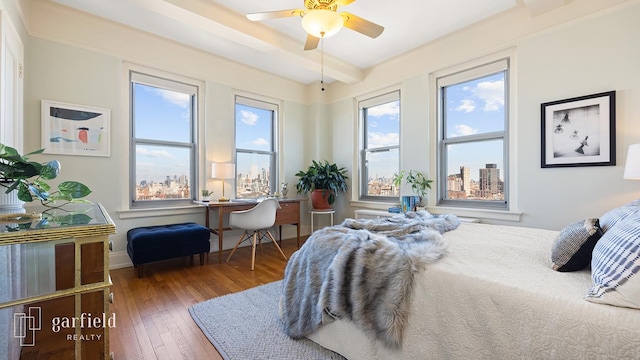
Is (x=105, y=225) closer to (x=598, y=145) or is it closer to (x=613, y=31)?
(x=598, y=145)

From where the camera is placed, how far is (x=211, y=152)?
3984 mm

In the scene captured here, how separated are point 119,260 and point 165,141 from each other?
1.56 m

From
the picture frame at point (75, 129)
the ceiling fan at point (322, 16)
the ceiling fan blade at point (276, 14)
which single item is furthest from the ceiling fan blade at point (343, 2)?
the picture frame at point (75, 129)

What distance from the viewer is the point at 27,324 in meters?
1.10

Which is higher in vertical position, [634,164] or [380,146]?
[380,146]

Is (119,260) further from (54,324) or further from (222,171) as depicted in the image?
(54,324)

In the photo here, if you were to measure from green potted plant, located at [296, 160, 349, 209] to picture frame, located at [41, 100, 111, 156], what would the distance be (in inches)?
105

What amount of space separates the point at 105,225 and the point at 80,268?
165mm

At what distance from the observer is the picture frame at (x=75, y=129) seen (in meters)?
2.84

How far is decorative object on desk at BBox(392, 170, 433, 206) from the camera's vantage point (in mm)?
3686

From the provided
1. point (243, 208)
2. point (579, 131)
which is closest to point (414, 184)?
point (579, 131)

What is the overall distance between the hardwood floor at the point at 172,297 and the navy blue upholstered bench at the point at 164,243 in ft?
0.65

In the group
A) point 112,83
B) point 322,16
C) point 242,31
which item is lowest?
point 112,83

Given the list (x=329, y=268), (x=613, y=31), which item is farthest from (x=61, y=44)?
(x=613, y=31)
